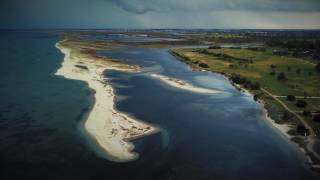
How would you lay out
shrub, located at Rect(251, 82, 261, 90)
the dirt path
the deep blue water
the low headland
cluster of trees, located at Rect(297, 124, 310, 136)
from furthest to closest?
shrub, located at Rect(251, 82, 261, 90) → the dirt path → the low headland → cluster of trees, located at Rect(297, 124, 310, 136) → the deep blue water

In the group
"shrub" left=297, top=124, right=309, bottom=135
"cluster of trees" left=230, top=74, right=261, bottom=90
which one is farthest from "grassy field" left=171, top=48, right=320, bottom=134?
"shrub" left=297, top=124, right=309, bottom=135

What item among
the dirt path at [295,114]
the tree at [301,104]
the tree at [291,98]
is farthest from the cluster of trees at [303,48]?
the tree at [301,104]

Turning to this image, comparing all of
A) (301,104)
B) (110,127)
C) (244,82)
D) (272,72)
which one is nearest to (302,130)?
(301,104)

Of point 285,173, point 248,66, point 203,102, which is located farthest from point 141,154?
point 248,66

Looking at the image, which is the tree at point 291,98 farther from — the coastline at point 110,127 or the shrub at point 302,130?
the coastline at point 110,127

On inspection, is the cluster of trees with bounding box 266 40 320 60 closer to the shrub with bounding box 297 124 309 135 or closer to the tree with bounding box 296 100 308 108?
the tree with bounding box 296 100 308 108

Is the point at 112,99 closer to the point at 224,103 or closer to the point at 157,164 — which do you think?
the point at 224,103

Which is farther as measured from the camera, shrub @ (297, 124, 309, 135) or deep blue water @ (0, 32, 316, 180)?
shrub @ (297, 124, 309, 135)
